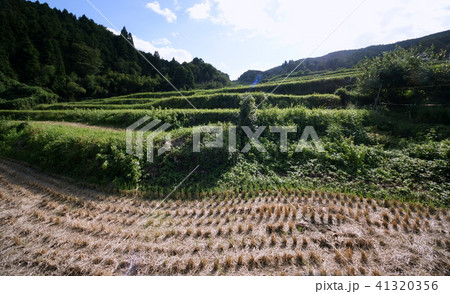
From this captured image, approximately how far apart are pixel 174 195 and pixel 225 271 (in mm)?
3865

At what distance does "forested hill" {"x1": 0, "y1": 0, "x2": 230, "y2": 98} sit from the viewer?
3569 cm

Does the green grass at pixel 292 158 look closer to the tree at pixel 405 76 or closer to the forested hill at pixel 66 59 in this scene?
the tree at pixel 405 76

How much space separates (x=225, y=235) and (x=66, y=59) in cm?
5951

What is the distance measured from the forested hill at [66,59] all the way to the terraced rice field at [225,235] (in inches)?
1441

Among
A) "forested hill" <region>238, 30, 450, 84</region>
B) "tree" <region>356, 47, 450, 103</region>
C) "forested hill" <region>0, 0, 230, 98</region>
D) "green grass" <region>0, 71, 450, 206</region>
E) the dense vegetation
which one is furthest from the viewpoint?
"forested hill" <region>238, 30, 450, 84</region>

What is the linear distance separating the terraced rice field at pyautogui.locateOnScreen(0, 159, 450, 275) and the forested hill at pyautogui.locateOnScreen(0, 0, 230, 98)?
3660 cm

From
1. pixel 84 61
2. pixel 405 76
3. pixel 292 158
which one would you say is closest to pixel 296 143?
pixel 292 158

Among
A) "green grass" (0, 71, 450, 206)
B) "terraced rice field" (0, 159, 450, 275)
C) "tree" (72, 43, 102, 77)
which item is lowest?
"terraced rice field" (0, 159, 450, 275)

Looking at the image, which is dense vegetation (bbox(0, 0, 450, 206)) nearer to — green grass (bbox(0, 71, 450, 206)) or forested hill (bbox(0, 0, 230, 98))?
green grass (bbox(0, 71, 450, 206))

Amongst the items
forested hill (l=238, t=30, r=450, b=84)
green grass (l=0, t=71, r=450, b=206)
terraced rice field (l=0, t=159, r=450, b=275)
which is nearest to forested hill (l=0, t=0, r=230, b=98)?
green grass (l=0, t=71, r=450, b=206)

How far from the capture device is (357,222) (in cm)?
503

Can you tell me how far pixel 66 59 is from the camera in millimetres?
44094

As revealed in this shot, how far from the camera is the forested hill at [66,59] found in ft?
117

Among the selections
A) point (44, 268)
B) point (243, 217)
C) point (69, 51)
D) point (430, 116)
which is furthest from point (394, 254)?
point (69, 51)
